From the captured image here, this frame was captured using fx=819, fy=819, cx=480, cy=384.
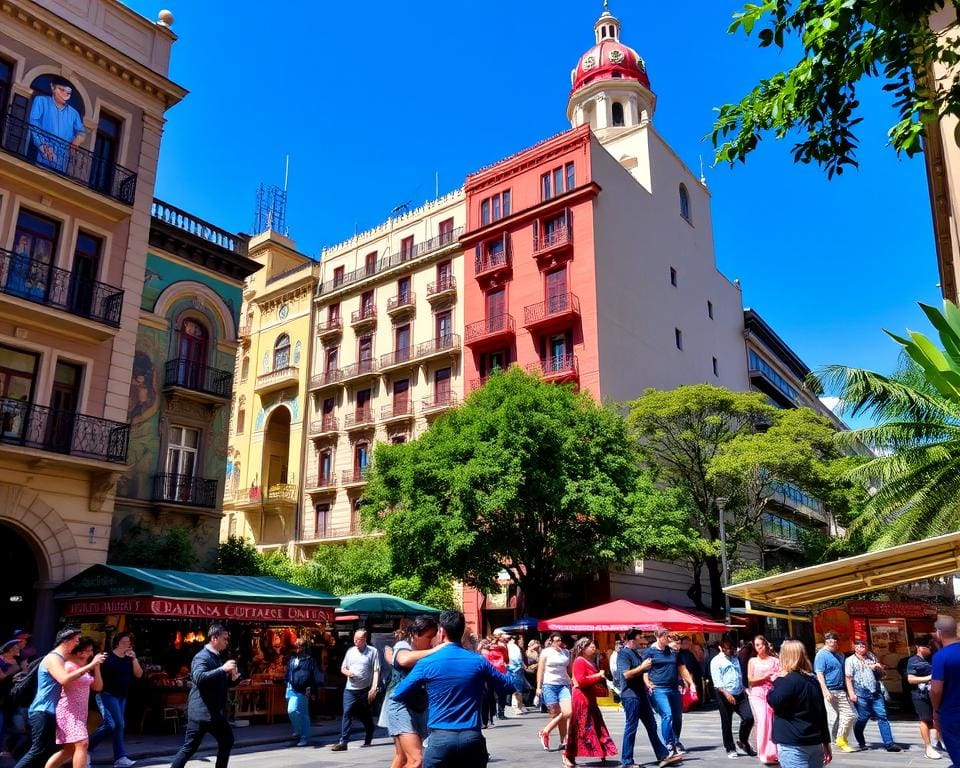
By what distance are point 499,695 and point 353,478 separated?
32.2 meters

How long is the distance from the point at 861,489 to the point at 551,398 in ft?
38.4

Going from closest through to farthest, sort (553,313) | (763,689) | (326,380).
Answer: (763,689) → (553,313) → (326,380)

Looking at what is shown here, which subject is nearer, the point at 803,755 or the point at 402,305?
the point at 803,755

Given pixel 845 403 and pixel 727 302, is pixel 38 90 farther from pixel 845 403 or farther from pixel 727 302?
pixel 727 302

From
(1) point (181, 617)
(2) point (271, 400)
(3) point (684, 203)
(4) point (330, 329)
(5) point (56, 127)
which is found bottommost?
(1) point (181, 617)

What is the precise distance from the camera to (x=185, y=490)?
23.5 metres

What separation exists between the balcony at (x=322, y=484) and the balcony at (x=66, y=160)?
24.0m

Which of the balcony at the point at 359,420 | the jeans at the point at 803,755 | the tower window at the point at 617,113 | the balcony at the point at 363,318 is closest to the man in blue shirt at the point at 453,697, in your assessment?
the jeans at the point at 803,755

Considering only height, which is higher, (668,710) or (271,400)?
(271,400)

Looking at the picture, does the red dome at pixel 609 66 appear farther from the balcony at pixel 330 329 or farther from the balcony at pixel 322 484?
the balcony at pixel 322 484

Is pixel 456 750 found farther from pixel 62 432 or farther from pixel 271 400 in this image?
pixel 271 400

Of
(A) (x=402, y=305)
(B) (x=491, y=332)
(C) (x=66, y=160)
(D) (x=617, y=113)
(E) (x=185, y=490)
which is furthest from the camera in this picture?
(D) (x=617, y=113)

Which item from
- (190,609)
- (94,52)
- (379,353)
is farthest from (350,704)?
(379,353)

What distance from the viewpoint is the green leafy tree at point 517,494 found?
89.0 ft
